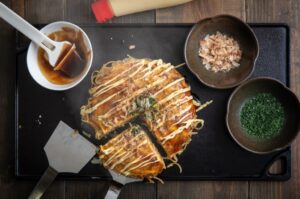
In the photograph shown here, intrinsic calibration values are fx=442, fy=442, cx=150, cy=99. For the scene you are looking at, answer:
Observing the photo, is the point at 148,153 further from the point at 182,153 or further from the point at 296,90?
the point at 296,90

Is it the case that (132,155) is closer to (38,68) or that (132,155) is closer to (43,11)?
(38,68)

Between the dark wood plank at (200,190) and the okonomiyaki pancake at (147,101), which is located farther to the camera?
the dark wood plank at (200,190)

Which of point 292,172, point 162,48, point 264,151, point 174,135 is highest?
point 162,48

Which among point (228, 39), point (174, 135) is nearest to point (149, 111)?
point (174, 135)

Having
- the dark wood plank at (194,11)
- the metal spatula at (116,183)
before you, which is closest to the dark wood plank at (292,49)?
the dark wood plank at (194,11)

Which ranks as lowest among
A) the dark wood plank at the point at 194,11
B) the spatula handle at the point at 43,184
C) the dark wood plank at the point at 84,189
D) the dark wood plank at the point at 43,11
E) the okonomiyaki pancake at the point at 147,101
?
the dark wood plank at the point at 84,189

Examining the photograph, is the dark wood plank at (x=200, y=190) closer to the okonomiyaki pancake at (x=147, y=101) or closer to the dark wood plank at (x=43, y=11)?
the okonomiyaki pancake at (x=147, y=101)
